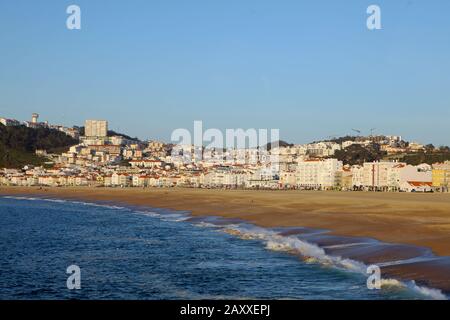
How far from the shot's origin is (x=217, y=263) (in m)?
17.2

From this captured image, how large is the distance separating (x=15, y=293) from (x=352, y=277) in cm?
749

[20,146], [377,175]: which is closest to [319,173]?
[377,175]

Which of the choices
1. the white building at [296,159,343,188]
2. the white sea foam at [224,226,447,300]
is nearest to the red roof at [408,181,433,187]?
the white building at [296,159,343,188]

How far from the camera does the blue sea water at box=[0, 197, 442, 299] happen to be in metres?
13.0

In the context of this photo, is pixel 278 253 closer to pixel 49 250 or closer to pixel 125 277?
pixel 125 277

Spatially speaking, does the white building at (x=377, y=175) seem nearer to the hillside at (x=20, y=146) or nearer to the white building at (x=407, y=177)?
the white building at (x=407, y=177)

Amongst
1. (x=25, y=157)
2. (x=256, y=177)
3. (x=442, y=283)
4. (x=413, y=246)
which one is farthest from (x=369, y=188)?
(x=25, y=157)

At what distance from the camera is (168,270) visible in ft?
52.8

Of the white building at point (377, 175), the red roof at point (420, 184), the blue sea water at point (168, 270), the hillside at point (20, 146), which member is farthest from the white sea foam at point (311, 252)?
the hillside at point (20, 146)

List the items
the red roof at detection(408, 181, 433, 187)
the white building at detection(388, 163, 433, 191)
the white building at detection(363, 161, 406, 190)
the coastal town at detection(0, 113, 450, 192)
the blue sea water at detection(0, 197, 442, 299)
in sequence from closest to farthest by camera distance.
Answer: the blue sea water at detection(0, 197, 442, 299)
the red roof at detection(408, 181, 433, 187)
the white building at detection(388, 163, 433, 191)
the coastal town at detection(0, 113, 450, 192)
the white building at detection(363, 161, 406, 190)

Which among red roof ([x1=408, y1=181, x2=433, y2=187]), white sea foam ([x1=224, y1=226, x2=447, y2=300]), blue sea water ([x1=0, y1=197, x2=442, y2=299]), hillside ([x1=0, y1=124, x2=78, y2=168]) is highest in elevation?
hillside ([x1=0, y1=124, x2=78, y2=168])

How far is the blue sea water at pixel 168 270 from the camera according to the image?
13.0 meters

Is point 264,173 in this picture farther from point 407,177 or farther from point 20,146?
point 20,146

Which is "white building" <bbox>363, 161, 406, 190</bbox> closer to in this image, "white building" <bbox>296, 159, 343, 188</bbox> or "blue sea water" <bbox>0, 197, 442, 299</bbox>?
"white building" <bbox>296, 159, 343, 188</bbox>
